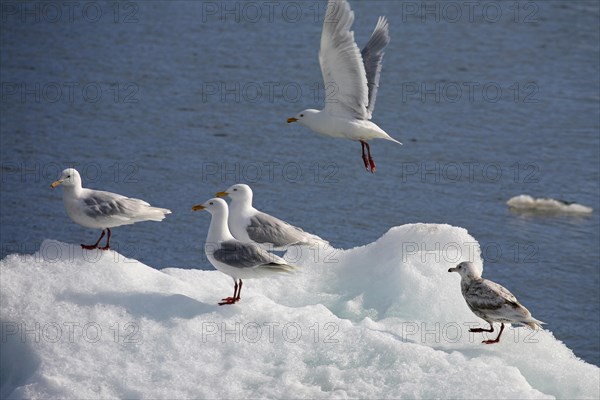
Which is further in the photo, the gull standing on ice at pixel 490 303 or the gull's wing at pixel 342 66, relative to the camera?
the gull's wing at pixel 342 66

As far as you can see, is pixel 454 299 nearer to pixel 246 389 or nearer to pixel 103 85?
pixel 246 389

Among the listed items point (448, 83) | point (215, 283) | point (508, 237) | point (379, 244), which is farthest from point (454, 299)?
point (448, 83)

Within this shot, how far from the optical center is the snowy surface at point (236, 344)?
391 inches

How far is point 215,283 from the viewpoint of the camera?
12219 millimetres

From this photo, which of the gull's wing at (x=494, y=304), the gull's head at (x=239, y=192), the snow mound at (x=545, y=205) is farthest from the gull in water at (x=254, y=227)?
the snow mound at (x=545, y=205)

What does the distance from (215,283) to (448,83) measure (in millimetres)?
14284

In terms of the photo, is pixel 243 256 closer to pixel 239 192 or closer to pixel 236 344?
pixel 236 344

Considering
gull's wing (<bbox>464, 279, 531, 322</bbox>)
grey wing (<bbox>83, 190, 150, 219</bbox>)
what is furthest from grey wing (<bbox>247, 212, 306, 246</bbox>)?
gull's wing (<bbox>464, 279, 531, 322</bbox>)

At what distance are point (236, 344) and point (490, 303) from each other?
7.79 feet

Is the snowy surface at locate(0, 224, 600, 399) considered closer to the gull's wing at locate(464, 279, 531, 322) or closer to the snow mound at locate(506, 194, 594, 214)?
the gull's wing at locate(464, 279, 531, 322)

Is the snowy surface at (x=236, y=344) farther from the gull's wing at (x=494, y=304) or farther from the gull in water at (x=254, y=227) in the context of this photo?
the gull in water at (x=254, y=227)

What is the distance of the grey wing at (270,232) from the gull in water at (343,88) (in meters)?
1.07

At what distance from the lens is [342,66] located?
11.9 metres

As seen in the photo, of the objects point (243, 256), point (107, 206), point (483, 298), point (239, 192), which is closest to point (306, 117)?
point (239, 192)
